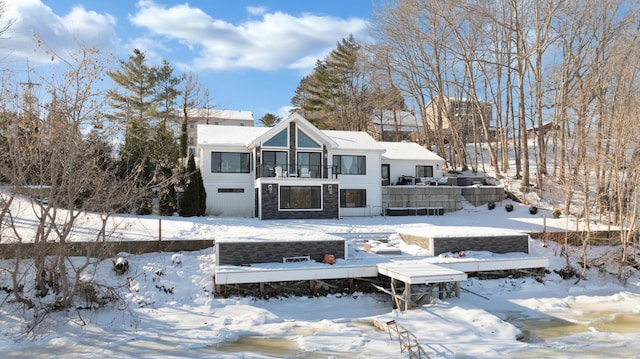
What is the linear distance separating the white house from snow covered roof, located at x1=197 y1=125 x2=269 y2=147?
0.16 ft

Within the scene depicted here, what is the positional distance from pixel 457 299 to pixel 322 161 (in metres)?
12.0

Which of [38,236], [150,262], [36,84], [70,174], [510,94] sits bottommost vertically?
[150,262]

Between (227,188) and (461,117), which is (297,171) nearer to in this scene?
(227,188)

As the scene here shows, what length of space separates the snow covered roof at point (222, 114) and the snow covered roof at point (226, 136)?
12486 millimetres

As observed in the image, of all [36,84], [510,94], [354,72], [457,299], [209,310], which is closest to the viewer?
[36,84]

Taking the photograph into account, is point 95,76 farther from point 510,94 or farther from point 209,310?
point 510,94

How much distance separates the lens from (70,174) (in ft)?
35.3

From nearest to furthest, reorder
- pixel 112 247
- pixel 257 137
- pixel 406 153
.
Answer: pixel 112 247 → pixel 257 137 → pixel 406 153

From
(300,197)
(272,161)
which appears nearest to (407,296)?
(300,197)

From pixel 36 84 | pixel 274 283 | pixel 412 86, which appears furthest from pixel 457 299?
pixel 412 86

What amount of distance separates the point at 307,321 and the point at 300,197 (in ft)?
35.3

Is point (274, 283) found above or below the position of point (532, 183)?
below

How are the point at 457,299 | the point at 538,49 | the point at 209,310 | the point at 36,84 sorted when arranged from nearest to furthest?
1. the point at 36,84
2. the point at 209,310
3. the point at 457,299
4. the point at 538,49

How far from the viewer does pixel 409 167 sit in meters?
28.3
